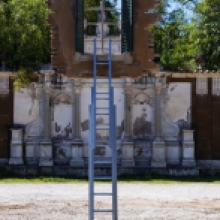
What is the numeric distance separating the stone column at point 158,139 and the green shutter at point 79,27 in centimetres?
1338

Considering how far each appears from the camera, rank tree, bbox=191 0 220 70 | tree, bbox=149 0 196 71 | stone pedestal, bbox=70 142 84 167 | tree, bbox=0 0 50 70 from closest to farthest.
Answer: stone pedestal, bbox=70 142 84 167 < tree, bbox=0 0 50 70 < tree, bbox=191 0 220 70 < tree, bbox=149 0 196 71

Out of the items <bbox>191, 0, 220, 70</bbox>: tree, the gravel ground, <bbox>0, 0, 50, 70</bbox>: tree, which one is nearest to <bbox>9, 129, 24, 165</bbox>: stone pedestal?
<bbox>0, 0, 50, 70</bbox>: tree

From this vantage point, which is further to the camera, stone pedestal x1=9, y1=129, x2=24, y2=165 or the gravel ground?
stone pedestal x1=9, y1=129, x2=24, y2=165

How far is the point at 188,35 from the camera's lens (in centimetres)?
3691

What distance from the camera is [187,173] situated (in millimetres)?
25047

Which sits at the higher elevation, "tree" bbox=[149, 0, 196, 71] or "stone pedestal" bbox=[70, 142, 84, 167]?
"tree" bbox=[149, 0, 196, 71]

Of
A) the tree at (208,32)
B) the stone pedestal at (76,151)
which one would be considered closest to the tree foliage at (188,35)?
the tree at (208,32)

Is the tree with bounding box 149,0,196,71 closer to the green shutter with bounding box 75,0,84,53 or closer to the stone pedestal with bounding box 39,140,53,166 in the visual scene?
the stone pedestal with bounding box 39,140,53,166

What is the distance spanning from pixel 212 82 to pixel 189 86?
0.87 metres

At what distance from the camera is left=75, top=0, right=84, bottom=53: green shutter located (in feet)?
41.1

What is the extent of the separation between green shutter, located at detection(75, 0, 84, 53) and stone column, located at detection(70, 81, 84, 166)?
1320cm

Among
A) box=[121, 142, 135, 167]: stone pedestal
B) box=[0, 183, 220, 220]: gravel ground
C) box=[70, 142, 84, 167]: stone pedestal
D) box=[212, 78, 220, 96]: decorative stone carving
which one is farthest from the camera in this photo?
box=[212, 78, 220, 96]: decorative stone carving

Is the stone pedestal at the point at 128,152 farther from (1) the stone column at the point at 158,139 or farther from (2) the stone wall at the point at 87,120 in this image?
(1) the stone column at the point at 158,139

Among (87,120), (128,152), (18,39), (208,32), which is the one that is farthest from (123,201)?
(208,32)
